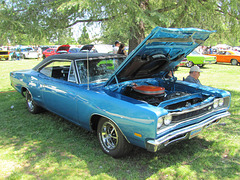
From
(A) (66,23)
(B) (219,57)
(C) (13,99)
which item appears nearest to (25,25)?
(A) (66,23)

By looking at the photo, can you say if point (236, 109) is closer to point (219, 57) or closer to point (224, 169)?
point (224, 169)

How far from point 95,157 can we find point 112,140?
0.36 metres

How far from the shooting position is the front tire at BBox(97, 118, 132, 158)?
9.84ft

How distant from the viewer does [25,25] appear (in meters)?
5.88

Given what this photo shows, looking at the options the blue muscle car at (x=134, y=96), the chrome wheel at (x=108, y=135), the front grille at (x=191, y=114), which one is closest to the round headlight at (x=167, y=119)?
the blue muscle car at (x=134, y=96)

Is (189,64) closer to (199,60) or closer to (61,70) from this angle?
(199,60)

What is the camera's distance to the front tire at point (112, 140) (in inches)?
118

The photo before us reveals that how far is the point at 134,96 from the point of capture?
358 centimetres

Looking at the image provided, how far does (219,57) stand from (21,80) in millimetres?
19234

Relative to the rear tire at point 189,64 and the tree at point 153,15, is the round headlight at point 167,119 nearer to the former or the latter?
the tree at point 153,15

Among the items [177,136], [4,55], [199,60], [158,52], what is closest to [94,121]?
[177,136]

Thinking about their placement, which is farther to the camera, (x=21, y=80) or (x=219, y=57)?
(x=219, y=57)

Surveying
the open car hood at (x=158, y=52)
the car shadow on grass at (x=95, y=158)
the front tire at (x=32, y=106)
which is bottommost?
the car shadow on grass at (x=95, y=158)

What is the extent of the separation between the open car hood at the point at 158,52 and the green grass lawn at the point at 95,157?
51.1 inches
